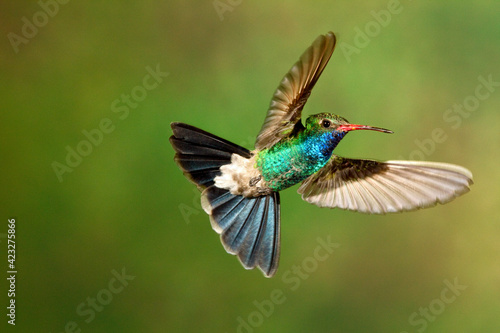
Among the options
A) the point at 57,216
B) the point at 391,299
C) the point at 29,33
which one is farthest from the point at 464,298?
the point at 29,33

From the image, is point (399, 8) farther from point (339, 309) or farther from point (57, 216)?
point (57, 216)

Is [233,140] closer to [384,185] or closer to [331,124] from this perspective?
[384,185]

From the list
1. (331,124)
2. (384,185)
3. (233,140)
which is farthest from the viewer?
(233,140)

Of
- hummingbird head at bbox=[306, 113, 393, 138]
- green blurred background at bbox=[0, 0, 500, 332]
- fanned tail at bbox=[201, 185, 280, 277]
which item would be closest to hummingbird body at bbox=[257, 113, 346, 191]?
hummingbird head at bbox=[306, 113, 393, 138]

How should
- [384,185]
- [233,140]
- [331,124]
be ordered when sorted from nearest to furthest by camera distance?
[331,124]
[384,185]
[233,140]

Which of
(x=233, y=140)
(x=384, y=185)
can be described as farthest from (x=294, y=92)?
(x=233, y=140)

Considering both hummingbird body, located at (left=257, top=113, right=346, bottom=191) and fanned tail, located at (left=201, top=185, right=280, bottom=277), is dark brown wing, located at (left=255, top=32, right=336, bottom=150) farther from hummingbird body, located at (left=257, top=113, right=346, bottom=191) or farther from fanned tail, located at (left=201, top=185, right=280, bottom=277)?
fanned tail, located at (left=201, top=185, right=280, bottom=277)
